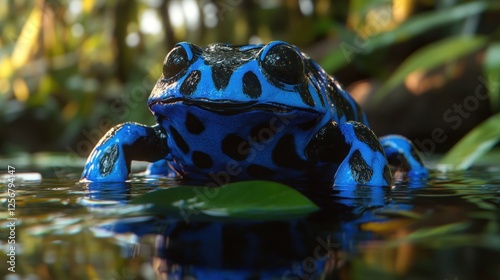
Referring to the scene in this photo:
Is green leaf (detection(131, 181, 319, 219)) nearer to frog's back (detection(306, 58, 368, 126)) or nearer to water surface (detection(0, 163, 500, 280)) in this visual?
water surface (detection(0, 163, 500, 280))

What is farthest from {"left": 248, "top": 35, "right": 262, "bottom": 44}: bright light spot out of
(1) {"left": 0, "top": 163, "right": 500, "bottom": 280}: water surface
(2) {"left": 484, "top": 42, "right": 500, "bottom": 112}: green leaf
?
(1) {"left": 0, "top": 163, "right": 500, "bottom": 280}: water surface

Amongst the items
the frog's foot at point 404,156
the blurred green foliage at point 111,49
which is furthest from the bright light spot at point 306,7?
the frog's foot at point 404,156

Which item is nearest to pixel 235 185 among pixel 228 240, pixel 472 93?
pixel 228 240

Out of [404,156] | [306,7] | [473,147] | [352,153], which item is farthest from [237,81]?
[306,7]

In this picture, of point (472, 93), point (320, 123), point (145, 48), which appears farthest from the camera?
point (145, 48)

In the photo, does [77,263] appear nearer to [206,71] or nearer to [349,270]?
[349,270]

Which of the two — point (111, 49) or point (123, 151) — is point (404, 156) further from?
point (111, 49)
